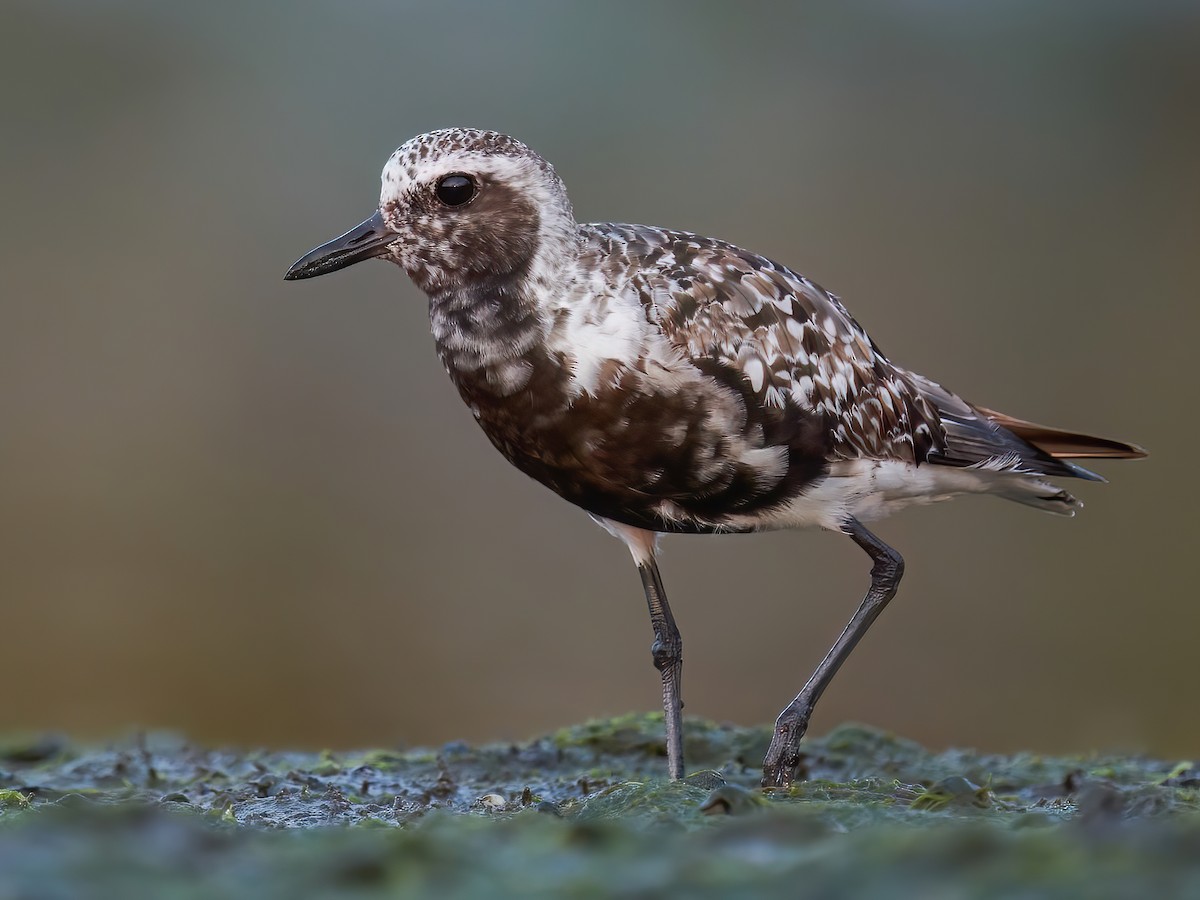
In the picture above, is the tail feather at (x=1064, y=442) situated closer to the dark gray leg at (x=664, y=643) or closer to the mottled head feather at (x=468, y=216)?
the dark gray leg at (x=664, y=643)

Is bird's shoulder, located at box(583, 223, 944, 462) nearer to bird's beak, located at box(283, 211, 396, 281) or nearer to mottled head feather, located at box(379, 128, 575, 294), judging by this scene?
mottled head feather, located at box(379, 128, 575, 294)

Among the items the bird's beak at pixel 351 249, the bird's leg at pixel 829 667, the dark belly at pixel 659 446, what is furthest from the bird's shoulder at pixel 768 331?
the bird's beak at pixel 351 249

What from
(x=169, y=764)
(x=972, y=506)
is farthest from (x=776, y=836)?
(x=972, y=506)

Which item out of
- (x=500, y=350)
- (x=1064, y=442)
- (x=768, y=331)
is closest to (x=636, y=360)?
(x=500, y=350)

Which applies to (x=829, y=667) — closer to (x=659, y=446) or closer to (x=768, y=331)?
(x=659, y=446)

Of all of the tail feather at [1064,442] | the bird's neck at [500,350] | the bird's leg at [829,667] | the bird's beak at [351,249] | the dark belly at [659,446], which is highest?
the bird's beak at [351,249]

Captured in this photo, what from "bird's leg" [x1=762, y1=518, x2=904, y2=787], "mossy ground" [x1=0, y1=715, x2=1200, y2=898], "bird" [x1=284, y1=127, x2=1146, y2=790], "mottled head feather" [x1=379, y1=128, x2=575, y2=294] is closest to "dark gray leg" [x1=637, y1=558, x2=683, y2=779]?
"bird" [x1=284, y1=127, x2=1146, y2=790]

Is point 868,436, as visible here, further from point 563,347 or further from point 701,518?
point 563,347
